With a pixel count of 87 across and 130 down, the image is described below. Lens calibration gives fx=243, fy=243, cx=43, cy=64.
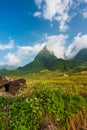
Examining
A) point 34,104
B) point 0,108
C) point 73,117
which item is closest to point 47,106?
point 34,104

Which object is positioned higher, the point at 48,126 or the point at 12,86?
the point at 12,86

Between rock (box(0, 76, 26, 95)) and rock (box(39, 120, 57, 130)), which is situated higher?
rock (box(0, 76, 26, 95))

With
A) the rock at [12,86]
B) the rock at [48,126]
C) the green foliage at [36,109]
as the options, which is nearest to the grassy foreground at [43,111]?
the green foliage at [36,109]

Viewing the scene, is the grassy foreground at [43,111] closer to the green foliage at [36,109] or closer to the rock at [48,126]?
the green foliage at [36,109]

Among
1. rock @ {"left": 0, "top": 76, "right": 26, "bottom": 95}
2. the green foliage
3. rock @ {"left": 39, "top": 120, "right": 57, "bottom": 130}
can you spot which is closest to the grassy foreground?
the green foliage

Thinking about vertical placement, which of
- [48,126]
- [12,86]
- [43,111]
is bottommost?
[48,126]

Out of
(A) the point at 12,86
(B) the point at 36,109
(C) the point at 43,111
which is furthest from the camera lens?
(A) the point at 12,86

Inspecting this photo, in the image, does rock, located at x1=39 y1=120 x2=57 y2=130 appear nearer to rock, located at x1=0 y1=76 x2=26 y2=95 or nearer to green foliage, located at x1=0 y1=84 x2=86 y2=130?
green foliage, located at x1=0 y1=84 x2=86 y2=130

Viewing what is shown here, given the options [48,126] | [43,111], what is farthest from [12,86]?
[48,126]

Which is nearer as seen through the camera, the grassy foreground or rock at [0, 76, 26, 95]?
the grassy foreground

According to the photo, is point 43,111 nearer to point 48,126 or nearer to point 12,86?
point 48,126

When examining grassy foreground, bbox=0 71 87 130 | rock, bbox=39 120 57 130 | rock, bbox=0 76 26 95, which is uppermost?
rock, bbox=0 76 26 95

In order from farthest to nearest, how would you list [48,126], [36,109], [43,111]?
[43,111]
[36,109]
[48,126]

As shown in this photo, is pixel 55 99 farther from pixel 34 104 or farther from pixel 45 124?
pixel 45 124
